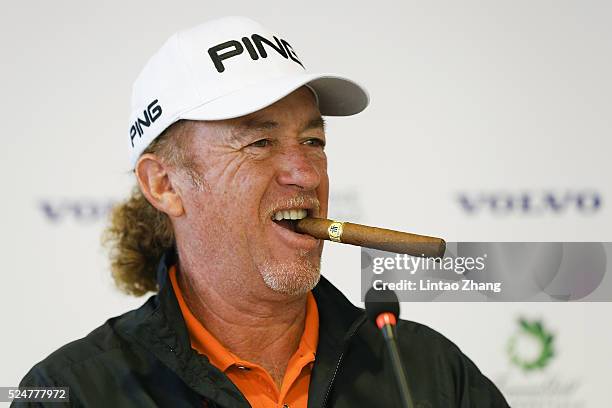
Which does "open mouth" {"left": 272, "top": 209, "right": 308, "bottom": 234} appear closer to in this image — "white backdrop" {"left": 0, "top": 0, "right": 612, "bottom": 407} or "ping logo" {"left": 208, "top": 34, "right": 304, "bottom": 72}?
"ping logo" {"left": 208, "top": 34, "right": 304, "bottom": 72}

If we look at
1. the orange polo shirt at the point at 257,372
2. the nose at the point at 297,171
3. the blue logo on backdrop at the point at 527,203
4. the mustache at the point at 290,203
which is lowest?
the orange polo shirt at the point at 257,372

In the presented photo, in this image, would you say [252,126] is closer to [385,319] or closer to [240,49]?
[240,49]

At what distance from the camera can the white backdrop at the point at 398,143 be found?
7.80ft

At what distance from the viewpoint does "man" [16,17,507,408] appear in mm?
1546

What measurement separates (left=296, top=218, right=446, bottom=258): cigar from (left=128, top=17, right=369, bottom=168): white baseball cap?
0.24m

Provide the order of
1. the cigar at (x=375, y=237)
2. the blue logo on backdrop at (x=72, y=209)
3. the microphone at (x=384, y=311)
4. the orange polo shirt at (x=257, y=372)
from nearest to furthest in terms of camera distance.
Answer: the microphone at (x=384, y=311) < the cigar at (x=375, y=237) < the orange polo shirt at (x=257, y=372) < the blue logo on backdrop at (x=72, y=209)

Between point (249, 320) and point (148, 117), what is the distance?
45 cm

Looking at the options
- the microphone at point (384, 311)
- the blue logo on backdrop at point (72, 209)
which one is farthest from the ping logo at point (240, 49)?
the blue logo on backdrop at point (72, 209)

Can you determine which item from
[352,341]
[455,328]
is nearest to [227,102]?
[352,341]

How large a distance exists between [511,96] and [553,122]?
0.49ft

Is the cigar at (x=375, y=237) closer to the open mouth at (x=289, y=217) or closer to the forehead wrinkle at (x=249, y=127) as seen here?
the open mouth at (x=289, y=217)

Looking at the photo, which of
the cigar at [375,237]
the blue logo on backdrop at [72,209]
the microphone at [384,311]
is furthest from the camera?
the blue logo on backdrop at [72,209]

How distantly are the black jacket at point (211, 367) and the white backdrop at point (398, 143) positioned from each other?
655 mm

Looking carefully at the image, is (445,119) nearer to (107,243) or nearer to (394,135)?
(394,135)
